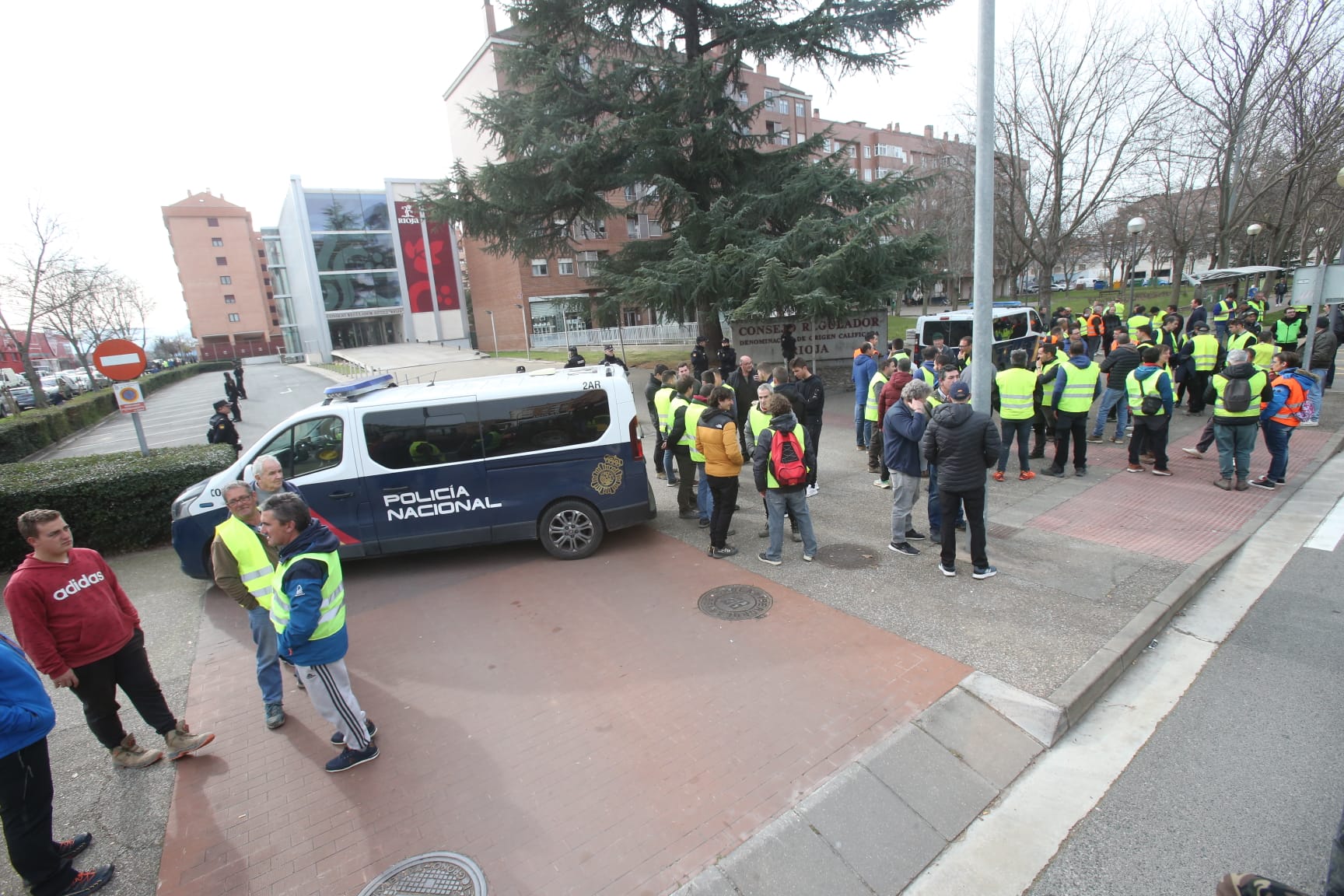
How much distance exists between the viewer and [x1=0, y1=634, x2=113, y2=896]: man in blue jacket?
2.85 metres

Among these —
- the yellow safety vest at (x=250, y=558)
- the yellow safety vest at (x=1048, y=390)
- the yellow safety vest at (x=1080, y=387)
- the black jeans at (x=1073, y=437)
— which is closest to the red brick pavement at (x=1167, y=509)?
the black jeans at (x=1073, y=437)

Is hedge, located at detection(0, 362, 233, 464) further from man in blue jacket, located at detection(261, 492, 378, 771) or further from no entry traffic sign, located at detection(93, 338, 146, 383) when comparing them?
man in blue jacket, located at detection(261, 492, 378, 771)

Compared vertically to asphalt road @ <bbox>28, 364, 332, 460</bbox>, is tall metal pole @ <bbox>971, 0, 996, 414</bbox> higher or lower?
higher

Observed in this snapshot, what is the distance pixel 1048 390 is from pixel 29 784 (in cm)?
1099

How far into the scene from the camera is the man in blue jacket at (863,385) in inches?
414

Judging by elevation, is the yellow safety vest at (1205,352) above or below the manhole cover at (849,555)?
above

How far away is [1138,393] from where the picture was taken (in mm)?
8883

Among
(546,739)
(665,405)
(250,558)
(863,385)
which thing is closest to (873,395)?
(863,385)

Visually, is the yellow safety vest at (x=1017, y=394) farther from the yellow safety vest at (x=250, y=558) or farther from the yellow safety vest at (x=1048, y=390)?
the yellow safety vest at (x=250, y=558)

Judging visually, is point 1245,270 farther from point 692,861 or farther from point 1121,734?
point 692,861

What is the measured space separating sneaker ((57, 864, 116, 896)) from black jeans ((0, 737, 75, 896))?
3cm

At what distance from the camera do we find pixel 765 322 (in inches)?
719

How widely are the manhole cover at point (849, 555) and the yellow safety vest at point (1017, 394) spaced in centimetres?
358

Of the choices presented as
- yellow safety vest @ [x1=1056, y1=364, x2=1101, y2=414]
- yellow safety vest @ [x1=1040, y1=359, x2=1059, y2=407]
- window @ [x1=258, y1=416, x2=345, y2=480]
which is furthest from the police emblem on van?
yellow safety vest @ [x1=1040, y1=359, x2=1059, y2=407]
